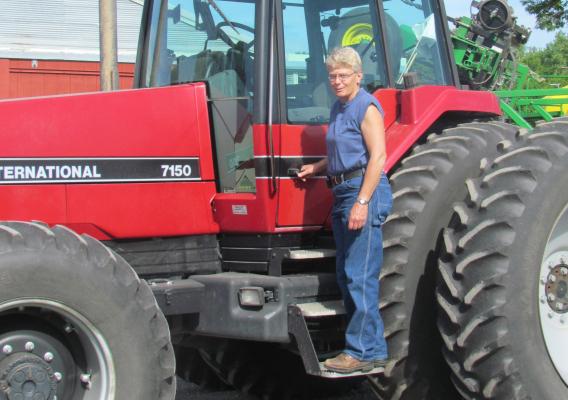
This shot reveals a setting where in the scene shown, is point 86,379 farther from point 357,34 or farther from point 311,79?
point 357,34

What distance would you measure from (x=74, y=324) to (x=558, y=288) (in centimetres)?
239

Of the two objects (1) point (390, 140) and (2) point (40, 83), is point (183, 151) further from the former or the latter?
(2) point (40, 83)

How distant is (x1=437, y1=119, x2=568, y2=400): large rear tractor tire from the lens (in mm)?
3707

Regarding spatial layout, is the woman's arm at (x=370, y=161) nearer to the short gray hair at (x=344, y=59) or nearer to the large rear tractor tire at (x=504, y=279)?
the short gray hair at (x=344, y=59)

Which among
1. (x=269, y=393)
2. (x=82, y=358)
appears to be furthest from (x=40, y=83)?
(x=82, y=358)

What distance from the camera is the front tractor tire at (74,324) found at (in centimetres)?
329

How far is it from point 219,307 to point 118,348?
27.6 inches

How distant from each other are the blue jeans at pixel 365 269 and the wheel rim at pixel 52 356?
1188 mm

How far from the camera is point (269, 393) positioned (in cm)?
518

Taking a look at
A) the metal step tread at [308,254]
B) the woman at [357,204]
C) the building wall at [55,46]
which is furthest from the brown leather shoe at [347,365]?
the building wall at [55,46]

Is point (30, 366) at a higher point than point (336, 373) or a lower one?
higher

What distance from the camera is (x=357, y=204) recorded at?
381cm

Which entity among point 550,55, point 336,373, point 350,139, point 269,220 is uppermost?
point 550,55

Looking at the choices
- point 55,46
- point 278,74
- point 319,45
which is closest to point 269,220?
point 278,74
